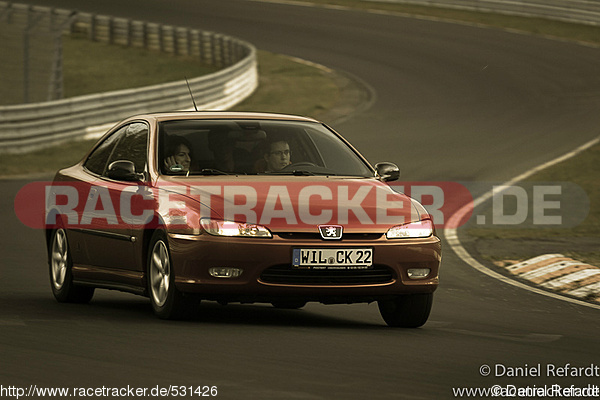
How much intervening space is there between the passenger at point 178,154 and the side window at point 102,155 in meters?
0.85

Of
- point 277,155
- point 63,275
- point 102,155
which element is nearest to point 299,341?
point 277,155

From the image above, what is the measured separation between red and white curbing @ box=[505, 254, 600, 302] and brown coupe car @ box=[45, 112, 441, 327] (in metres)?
2.82

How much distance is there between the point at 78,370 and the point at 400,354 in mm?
1879

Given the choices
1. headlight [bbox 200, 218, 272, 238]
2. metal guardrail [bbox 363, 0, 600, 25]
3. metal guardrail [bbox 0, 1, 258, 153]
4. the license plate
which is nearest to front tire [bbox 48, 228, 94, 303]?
headlight [bbox 200, 218, 272, 238]

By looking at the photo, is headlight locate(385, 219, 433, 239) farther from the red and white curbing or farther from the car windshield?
the red and white curbing

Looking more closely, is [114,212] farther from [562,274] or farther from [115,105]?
[115,105]

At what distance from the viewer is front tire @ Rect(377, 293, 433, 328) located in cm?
848

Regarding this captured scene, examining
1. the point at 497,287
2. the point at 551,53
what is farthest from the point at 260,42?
the point at 497,287

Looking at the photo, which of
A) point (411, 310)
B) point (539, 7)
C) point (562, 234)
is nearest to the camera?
point (411, 310)

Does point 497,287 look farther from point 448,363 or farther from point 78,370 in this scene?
point 78,370

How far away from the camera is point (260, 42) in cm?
4353

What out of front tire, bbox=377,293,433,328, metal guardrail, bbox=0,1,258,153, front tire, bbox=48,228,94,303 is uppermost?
front tire, bbox=377,293,433,328

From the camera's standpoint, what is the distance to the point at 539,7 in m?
50.7

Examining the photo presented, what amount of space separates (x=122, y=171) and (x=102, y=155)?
1201mm
